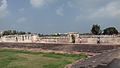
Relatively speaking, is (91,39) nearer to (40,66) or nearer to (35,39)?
(35,39)

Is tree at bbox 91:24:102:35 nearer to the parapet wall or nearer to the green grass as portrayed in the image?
the parapet wall

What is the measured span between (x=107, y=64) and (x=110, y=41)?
48.8 feet

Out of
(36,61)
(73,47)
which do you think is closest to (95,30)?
(73,47)

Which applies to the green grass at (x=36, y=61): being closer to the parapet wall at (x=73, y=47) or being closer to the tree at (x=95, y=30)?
the parapet wall at (x=73, y=47)

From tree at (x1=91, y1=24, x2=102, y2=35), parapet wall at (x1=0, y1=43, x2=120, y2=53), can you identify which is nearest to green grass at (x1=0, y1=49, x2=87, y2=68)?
parapet wall at (x1=0, y1=43, x2=120, y2=53)

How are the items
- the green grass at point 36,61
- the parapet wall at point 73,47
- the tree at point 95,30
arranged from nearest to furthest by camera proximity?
the green grass at point 36,61, the parapet wall at point 73,47, the tree at point 95,30

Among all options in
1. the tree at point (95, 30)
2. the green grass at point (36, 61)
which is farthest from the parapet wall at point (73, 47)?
the tree at point (95, 30)

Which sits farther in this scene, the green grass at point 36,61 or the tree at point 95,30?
the tree at point 95,30

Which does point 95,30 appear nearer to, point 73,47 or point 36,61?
point 73,47

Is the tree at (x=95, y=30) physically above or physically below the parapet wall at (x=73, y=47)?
above

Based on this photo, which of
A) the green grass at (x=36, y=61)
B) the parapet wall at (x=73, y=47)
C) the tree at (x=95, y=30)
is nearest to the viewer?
the green grass at (x=36, y=61)

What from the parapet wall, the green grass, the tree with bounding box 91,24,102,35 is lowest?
the green grass

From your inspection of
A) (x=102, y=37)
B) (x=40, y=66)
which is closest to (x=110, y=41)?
(x=102, y=37)

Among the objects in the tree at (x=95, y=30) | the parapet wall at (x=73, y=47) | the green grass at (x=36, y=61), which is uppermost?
the tree at (x=95, y=30)
